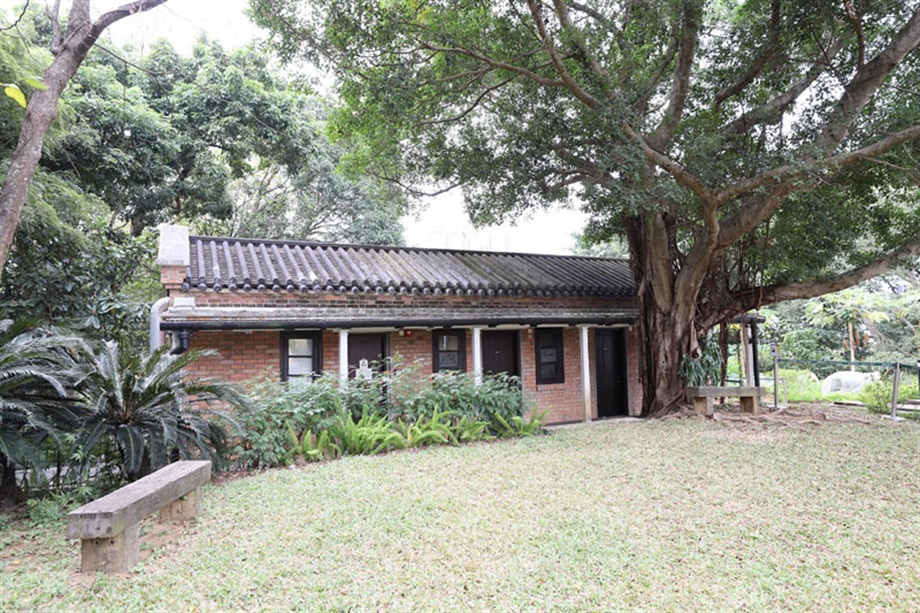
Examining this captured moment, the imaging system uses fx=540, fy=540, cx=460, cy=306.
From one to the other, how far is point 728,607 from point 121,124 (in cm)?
1485

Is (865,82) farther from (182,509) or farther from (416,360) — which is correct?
(182,509)

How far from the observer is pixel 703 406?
405 inches

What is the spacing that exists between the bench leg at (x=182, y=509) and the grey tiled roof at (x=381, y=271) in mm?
4612

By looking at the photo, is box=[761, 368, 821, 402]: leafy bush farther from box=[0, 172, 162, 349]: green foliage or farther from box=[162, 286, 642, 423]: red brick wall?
box=[0, 172, 162, 349]: green foliage

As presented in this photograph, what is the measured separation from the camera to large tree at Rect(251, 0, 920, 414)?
798 centimetres

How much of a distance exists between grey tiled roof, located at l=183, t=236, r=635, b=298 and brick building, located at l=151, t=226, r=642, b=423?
29mm

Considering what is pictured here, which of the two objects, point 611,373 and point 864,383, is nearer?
point 611,373

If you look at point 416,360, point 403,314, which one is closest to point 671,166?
point 416,360

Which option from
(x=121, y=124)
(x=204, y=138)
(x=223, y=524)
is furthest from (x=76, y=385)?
(x=204, y=138)

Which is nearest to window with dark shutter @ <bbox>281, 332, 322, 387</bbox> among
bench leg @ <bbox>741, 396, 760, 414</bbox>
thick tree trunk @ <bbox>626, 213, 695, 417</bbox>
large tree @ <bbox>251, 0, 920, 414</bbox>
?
large tree @ <bbox>251, 0, 920, 414</bbox>

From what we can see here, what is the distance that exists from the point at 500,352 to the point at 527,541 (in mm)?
7591

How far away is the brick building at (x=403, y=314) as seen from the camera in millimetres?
8984

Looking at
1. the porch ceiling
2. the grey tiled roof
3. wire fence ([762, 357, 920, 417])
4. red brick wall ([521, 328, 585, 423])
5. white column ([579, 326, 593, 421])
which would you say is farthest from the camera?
red brick wall ([521, 328, 585, 423])

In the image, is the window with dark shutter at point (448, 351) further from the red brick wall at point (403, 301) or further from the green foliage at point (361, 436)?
the green foliage at point (361, 436)
